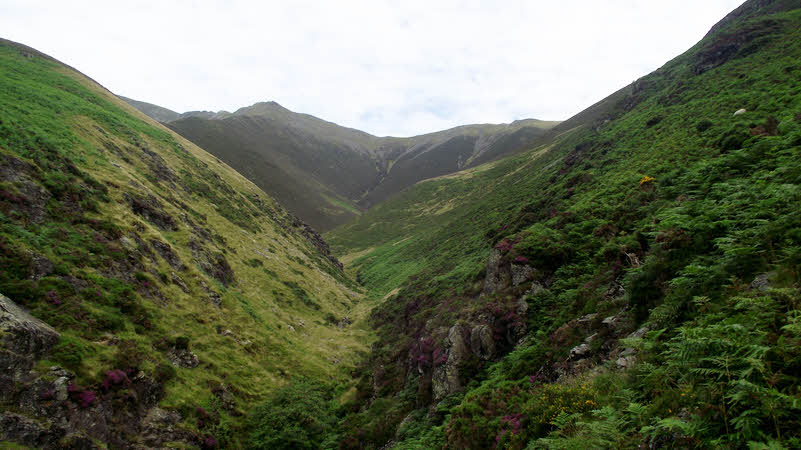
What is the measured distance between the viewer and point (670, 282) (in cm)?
873

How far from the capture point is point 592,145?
3909cm

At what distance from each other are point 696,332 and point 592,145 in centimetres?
3908

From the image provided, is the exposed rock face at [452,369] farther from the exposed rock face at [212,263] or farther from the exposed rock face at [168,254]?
the exposed rock face at [212,263]

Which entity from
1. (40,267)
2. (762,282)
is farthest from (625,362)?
(40,267)

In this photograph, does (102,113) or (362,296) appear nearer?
(102,113)

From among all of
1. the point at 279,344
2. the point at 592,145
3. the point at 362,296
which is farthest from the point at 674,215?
the point at 362,296

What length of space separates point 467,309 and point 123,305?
18360 mm

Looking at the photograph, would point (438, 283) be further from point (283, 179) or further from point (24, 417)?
point (283, 179)

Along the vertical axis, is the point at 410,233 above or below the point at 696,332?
below

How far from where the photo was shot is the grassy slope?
5.17 meters

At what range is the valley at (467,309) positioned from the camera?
6383mm

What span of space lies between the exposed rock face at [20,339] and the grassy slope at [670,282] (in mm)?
13684

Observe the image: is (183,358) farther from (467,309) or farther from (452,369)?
(467,309)

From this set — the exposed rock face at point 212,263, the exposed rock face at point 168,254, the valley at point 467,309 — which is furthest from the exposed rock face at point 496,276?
the exposed rock face at point 212,263
